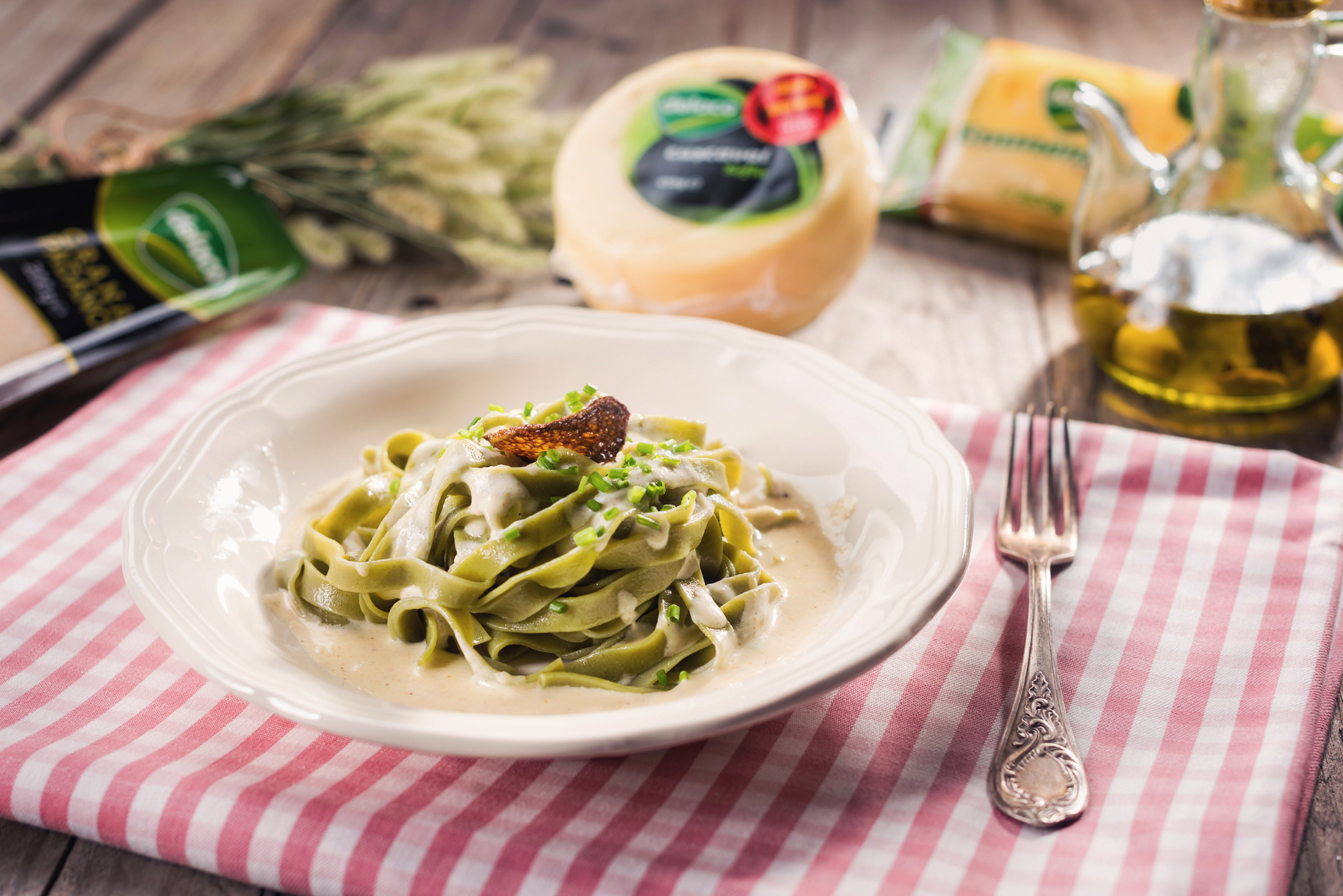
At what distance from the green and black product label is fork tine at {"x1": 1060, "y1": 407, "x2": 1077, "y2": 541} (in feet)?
8.34

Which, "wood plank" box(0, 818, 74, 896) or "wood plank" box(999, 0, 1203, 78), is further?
"wood plank" box(999, 0, 1203, 78)

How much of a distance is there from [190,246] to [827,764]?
2795mm

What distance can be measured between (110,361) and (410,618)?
192 centimetres

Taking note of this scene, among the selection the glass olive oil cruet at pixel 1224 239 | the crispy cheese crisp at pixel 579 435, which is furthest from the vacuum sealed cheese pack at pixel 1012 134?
the crispy cheese crisp at pixel 579 435

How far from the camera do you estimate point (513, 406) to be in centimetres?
284

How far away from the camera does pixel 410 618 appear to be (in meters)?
2.14

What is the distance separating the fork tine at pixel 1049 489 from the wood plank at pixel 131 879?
1834 mm

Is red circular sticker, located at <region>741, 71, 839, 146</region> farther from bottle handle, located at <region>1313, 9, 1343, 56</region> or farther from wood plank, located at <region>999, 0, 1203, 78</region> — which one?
wood plank, located at <region>999, 0, 1203, 78</region>

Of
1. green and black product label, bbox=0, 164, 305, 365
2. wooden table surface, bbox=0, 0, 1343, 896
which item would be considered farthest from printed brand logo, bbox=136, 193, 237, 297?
wooden table surface, bbox=0, 0, 1343, 896

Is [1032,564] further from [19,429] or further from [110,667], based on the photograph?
[19,429]

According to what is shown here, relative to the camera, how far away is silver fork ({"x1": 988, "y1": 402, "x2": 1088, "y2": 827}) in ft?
6.13

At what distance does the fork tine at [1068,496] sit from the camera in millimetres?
2568

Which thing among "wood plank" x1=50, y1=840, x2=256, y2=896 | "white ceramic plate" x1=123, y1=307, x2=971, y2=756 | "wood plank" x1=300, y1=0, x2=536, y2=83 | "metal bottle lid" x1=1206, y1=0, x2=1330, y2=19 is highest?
"metal bottle lid" x1=1206, y1=0, x2=1330, y2=19

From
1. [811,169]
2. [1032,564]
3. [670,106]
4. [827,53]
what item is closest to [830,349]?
[811,169]
